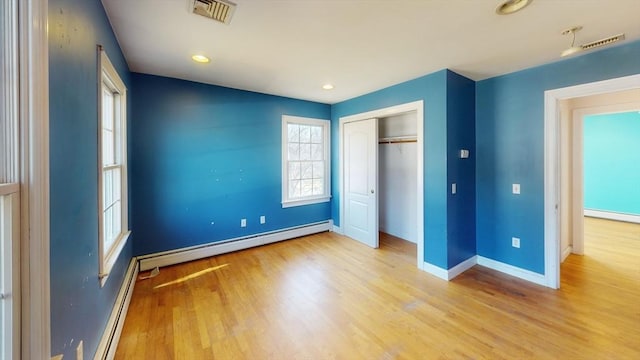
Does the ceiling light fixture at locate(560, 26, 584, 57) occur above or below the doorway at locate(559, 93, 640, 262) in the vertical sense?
above

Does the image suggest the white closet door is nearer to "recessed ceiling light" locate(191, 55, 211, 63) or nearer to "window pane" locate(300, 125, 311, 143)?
"window pane" locate(300, 125, 311, 143)

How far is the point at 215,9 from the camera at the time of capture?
5.77ft

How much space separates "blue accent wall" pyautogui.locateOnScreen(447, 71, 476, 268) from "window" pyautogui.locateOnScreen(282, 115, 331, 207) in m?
2.28

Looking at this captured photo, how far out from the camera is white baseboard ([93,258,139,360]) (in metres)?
1.63

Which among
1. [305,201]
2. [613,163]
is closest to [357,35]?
[305,201]

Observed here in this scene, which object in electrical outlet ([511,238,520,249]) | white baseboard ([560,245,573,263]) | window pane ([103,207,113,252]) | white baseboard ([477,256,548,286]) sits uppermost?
window pane ([103,207,113,252])

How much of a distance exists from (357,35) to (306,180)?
2799mm

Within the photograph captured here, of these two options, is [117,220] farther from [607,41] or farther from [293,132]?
[607,41]

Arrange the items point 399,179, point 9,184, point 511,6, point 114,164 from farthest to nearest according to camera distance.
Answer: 1. point 399,179
2. point 114,164
3. point 511,6
4. point 9,184

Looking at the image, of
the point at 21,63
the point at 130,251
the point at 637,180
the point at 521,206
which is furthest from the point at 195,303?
the point at 637,180

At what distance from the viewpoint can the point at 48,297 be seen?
897 millimetres

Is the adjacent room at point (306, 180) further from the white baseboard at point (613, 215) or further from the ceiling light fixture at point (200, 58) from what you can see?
the white baseboard at point (613, 215)

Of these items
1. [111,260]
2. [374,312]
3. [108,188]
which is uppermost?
[108,188]

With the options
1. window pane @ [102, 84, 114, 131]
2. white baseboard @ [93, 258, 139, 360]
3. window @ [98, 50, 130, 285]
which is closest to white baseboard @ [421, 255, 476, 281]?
white baseboard @ [93, 258, 139, 360]
